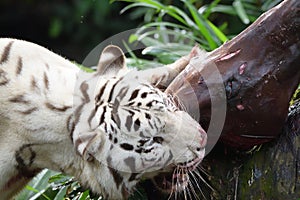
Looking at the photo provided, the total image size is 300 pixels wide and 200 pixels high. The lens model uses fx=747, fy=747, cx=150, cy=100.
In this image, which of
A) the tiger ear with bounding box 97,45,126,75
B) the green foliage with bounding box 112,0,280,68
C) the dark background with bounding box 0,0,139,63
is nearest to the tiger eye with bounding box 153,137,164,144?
the tiger ear with bounding box 97,45,126,75

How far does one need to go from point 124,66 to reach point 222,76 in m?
0.29

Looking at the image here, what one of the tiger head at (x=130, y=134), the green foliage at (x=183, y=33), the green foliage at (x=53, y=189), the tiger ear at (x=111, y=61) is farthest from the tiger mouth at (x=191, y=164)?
the green foliage at (x=183, y=33)

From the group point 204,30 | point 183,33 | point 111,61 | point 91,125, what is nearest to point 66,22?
point 183,33

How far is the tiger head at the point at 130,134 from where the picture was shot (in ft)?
6.44

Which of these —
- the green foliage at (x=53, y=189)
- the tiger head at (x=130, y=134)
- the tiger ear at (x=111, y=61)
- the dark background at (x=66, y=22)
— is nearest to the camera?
the tiger head at (x=130, y=134)

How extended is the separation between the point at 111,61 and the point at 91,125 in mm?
230

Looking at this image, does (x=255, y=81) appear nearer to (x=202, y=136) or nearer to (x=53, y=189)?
(x=202, y=136)

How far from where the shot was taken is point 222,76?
208cm

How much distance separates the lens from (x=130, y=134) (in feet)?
6.44

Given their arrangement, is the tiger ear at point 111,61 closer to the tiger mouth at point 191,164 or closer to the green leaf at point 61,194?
the tiger mouth at point 191,164

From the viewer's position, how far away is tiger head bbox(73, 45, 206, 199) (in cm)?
196

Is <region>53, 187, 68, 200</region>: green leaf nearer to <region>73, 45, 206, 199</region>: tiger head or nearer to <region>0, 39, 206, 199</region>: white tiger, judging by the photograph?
<region>0, 39, 206, 199</region>: white tiger

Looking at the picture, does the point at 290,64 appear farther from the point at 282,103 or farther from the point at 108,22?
the point at 108,22

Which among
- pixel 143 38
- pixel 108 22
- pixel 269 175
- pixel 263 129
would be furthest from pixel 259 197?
pixel 108 22
